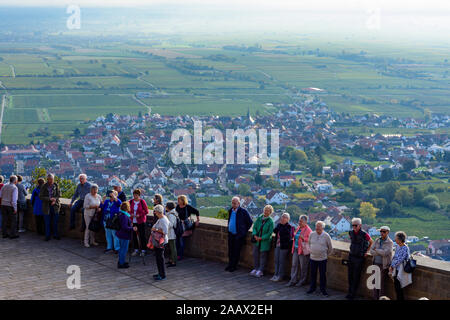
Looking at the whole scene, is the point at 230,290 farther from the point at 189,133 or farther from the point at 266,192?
the point at 189,133

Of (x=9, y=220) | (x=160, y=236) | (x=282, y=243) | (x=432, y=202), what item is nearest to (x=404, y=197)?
(x=432, y=202)

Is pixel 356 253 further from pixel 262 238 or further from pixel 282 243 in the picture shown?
pixel 262 238

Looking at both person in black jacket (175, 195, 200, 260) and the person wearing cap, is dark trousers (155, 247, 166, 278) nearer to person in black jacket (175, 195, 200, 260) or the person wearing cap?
person in black jacket (175, 195, 200, 260)

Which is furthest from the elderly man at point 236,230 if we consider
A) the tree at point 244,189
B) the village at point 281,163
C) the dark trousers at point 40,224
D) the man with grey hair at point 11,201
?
the tree at point 244,189

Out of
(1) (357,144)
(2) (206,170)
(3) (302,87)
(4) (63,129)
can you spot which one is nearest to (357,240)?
(2) (206,170)

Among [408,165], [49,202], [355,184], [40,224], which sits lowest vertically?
[355,184]

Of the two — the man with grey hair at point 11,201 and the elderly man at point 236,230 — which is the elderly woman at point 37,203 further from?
the elderly man at point 236,230

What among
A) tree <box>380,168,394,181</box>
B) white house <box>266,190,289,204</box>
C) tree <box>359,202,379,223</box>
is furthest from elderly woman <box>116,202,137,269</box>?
tree <box>380,168,394,181</box>
